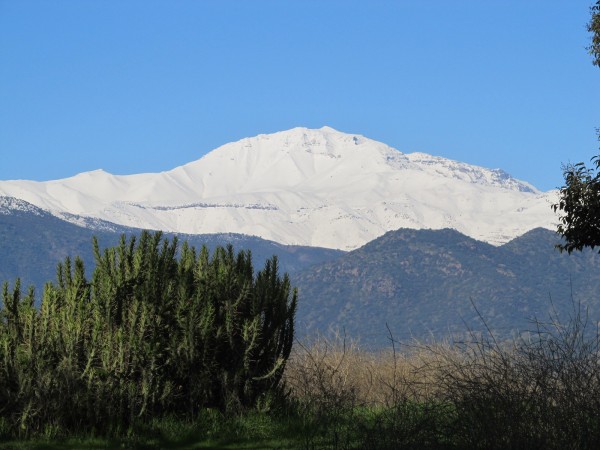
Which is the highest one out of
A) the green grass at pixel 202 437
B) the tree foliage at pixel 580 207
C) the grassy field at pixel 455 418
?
the tree foliage at pixel 580 207

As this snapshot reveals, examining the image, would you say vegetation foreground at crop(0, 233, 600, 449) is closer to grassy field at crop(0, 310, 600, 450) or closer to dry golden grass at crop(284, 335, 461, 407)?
grassy field at crop(0, 310, 600, 450)

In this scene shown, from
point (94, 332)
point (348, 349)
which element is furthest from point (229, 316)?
point (348, 349)

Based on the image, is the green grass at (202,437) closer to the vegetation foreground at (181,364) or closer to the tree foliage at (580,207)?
the vegetation foreground at (181,364)

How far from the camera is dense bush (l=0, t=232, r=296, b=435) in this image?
15156mm

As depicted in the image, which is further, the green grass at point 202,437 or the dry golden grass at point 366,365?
the dry golden grass at point 366,365

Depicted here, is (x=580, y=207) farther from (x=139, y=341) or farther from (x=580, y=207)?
(x=139, y=341)

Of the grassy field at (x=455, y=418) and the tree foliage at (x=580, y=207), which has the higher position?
the tree foliage at (x=580, y=207)

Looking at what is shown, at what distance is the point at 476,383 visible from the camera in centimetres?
1249

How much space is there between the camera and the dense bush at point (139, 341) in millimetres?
15156

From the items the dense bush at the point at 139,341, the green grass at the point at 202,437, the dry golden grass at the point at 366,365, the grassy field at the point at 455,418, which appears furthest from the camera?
the dry golden grass at the point at 366,365

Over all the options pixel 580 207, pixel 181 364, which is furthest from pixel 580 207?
pixel 181 364

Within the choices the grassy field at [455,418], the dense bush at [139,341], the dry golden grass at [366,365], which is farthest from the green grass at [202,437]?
the dry golden grass at [366,365]

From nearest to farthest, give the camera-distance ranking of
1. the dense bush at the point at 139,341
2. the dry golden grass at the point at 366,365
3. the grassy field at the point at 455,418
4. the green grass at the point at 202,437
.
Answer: the grassy field at the point at 455,418 < the green grass at the point at 202,437 < the dense bush at the point at 139,341 < the dry golden grass at the point at 366,365

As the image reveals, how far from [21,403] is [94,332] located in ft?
5.06
